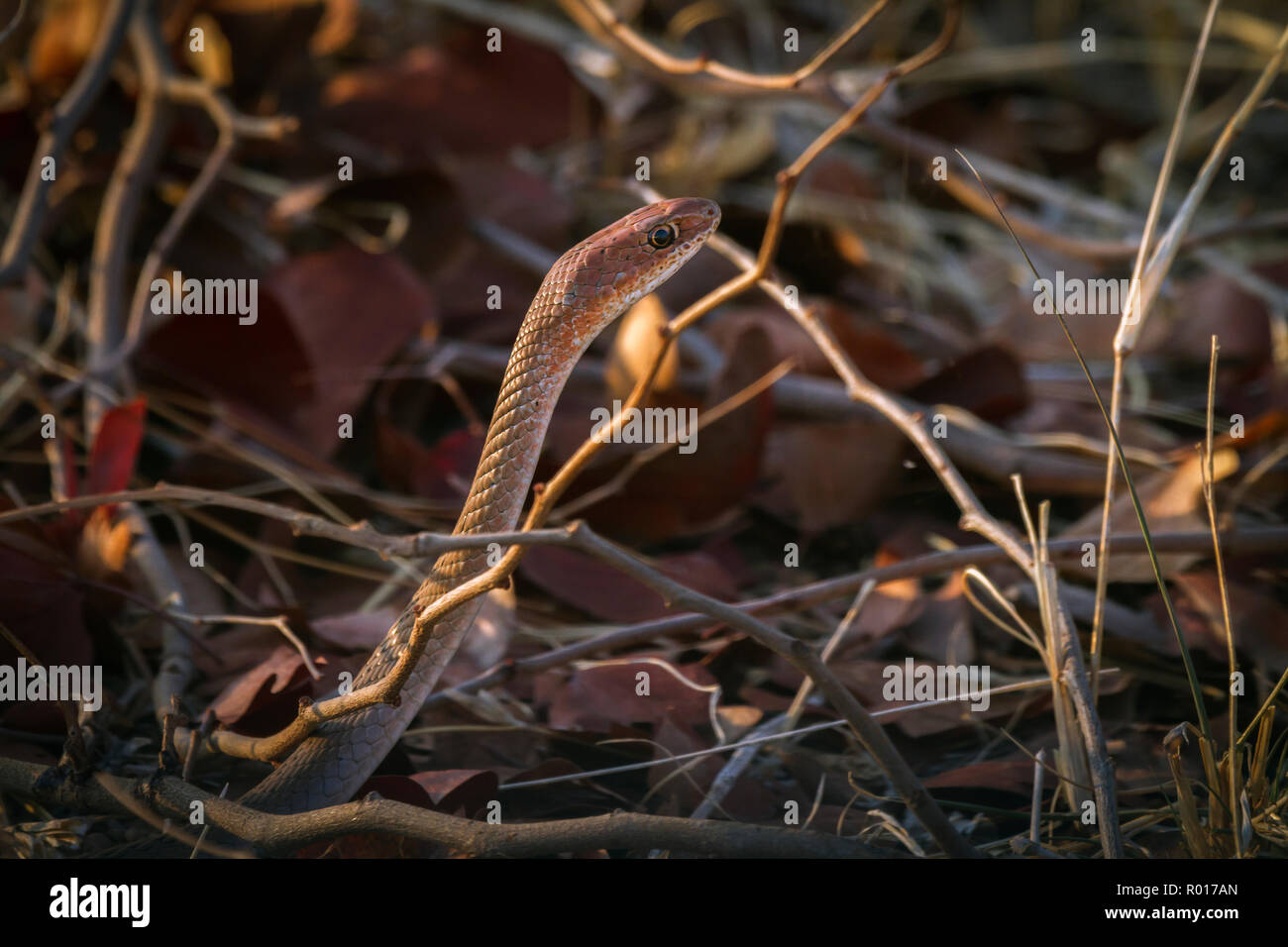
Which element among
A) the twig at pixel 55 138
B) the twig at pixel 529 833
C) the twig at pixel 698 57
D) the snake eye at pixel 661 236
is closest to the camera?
the twig at pixel 529 833

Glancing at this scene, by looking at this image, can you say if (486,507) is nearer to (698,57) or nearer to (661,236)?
(661,236)

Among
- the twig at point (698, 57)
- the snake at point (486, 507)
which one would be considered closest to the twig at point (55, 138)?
the twig at point (698, 57)

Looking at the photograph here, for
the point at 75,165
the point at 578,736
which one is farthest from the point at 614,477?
the point at 75,165

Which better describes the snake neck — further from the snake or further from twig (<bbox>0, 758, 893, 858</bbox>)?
twig (<bbox>0, 758, 893, 858</bbox>)

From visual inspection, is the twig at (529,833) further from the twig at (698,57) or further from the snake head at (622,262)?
the twig at (698,57)

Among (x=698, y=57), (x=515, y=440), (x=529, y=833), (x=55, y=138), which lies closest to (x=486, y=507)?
(x=515, y=440)

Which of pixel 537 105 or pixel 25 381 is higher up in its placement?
pixel 537 105

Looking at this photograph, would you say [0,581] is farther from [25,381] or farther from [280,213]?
[280,213]

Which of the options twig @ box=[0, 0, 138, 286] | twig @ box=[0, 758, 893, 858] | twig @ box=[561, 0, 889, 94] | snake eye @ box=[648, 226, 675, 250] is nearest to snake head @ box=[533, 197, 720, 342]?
snake eye @ box=[648, 226, 675, 250]
